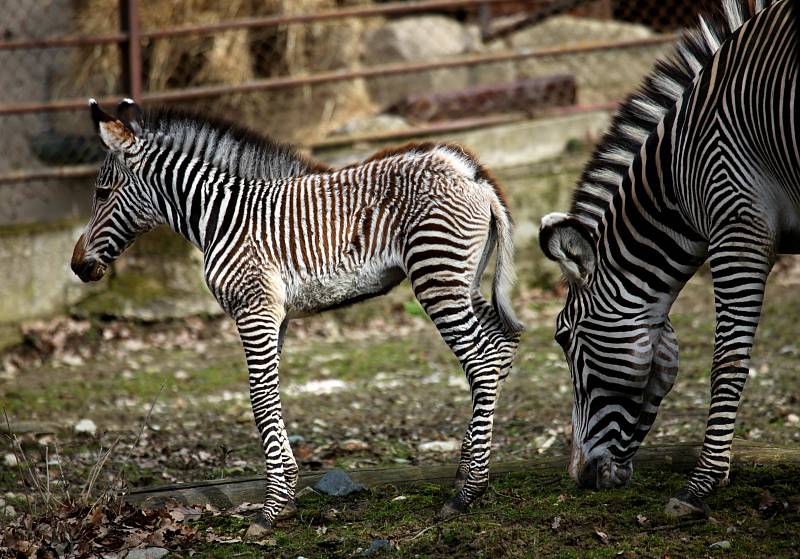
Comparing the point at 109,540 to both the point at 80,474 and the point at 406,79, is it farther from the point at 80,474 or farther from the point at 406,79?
the point at 406,79

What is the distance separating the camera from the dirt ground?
4.64 metres

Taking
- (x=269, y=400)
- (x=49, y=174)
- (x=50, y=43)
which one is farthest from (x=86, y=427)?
(x=50, y=43)

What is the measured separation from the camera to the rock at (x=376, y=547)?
4.61 metres

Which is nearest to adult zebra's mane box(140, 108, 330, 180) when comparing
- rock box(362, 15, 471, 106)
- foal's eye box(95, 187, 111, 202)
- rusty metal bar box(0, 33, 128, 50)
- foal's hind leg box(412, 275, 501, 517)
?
foal's eye box(95, 187, 111, 202)

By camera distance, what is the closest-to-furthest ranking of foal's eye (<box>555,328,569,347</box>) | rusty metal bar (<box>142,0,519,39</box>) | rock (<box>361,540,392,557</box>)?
rock (<box>361,540,392,557</box>) → foal's eye (<box>555,328,569,347</box>) → rusty metal bar (<box>142,0,519,39</box>)

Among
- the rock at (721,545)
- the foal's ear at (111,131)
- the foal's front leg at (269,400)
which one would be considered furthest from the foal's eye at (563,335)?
the foal's ear at (111,131)

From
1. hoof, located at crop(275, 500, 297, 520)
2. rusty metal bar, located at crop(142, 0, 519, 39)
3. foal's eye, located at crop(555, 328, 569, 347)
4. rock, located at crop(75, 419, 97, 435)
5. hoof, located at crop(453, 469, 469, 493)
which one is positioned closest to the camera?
foal's eye, located at crop(555, 328, 569, 347)

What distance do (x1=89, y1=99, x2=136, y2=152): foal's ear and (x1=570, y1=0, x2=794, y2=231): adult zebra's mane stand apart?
271cm

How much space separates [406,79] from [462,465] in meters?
8.68

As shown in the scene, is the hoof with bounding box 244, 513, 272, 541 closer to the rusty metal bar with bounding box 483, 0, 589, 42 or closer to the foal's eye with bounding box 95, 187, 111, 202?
the foal's eye with bounding box 95, 187, 111, 202

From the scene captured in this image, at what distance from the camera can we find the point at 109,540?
4.92 meters

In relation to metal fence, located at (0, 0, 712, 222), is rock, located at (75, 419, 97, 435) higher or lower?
lower

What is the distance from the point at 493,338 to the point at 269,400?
4.43ft

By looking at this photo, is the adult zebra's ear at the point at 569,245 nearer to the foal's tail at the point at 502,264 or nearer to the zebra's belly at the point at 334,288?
the foal's tail at the point at 502,264
